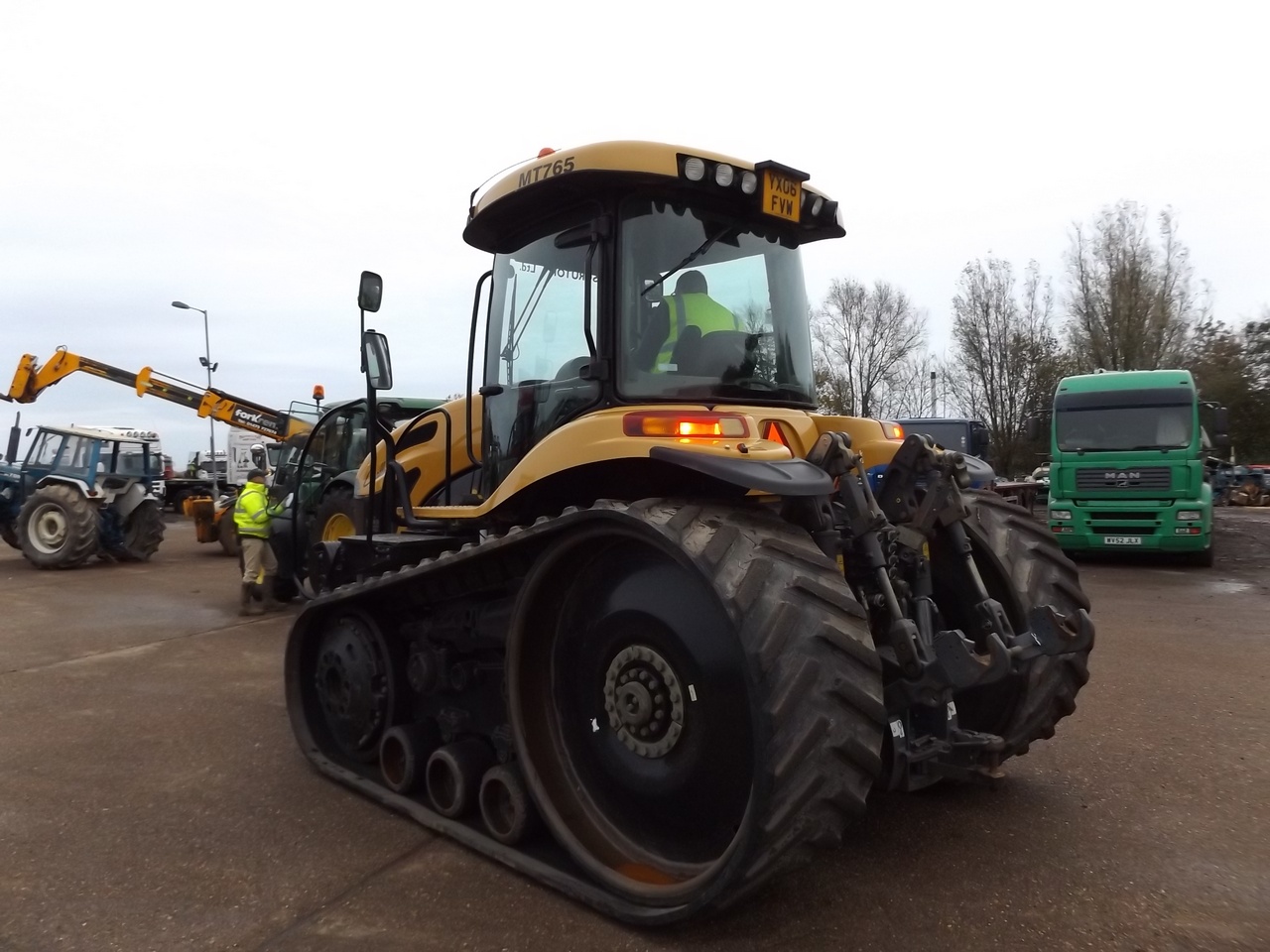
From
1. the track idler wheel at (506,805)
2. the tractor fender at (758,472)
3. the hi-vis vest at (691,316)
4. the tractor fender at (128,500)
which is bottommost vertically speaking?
the track idler wheel at (506,805)

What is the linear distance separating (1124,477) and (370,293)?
1177 cm

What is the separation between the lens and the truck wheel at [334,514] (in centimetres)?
929

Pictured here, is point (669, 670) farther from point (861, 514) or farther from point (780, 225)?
point (780, 225)

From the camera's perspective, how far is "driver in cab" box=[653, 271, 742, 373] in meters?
3.92

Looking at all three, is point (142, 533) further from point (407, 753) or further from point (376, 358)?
point (407, 753)

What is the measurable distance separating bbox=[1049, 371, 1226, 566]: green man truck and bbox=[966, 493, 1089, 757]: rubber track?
9.97 meters

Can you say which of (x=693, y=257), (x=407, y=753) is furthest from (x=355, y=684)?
(x=693, y=257)

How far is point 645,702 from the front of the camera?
349cm

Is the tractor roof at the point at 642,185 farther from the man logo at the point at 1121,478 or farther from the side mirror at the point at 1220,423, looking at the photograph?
the side mirror at the point at 1220,423

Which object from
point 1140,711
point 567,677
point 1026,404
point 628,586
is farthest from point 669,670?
point 1026,404

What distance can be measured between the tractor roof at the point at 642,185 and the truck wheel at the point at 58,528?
12589mm

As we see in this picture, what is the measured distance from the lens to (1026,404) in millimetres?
35656

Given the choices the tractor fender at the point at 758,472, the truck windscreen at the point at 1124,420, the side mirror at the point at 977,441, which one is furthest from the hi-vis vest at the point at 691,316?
the side mirror at the point at 977,441

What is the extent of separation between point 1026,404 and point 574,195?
34.9 m
